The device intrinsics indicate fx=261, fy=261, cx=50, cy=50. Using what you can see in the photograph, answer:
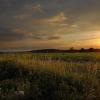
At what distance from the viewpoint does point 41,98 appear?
8.88 m

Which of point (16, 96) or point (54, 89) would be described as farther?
point (54, 89)

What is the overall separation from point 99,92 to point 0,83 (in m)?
3.86

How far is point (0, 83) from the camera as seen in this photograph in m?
10.3

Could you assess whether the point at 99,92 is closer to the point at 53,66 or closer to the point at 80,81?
the point at 80,81

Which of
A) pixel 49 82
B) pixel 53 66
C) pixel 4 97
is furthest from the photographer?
pixel 53 66

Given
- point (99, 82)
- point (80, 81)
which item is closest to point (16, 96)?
point (80, 81)

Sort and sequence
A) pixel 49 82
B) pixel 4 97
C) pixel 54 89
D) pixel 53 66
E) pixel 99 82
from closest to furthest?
pixel 4 97 < pixel 54 89 < pixel 49 82 < pixel 99 82 < pixel 53 66

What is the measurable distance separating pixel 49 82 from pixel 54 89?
2.42 ft

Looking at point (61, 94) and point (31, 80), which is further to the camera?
point (31, 80)

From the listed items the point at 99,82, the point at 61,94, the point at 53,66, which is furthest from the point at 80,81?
the point at 53,66

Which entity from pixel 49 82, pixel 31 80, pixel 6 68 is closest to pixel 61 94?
pixel 49 82

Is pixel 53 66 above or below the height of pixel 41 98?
above

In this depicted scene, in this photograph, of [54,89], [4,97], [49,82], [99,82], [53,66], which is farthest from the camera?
[53,66]

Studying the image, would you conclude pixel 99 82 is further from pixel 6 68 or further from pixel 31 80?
pixel 6 68
